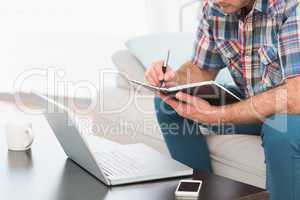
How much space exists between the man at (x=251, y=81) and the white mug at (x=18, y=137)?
16.5 inches

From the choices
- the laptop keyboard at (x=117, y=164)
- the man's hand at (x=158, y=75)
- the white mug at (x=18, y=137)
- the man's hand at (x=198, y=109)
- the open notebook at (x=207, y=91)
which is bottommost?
the laptop keyboard at (x=117, y=164)

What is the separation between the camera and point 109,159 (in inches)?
54.9

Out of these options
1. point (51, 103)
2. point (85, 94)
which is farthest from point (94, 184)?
point (85, 94)

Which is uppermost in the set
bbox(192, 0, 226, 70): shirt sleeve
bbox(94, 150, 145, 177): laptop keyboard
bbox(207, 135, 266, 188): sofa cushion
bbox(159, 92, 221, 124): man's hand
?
bbox(192, 0, 226, 70): shirt sleeve

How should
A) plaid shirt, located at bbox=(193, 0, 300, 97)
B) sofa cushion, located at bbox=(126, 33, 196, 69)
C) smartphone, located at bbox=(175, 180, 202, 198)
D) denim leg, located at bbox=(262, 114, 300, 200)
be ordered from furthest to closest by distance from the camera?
sofa cushion, located at bbox=(126, 33, 196, 69) < plaid shirt, located at bbox=(193, 0, 300, 97) < denim leg, located at bbox=(262, 114, 300, 200) < smartphone, located at bbox=(175, 180, 202, 198)

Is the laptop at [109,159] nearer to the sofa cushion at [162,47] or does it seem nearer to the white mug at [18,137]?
the white mug at [18,137]

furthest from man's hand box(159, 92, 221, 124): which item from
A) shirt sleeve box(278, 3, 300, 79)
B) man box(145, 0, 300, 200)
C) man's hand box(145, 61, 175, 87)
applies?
shirt sleeve box(278, 3, 300, 79)

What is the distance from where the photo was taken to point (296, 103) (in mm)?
1437

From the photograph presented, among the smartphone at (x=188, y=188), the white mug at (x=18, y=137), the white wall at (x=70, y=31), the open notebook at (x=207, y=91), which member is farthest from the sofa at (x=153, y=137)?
the white wall at (x=70, y=31)

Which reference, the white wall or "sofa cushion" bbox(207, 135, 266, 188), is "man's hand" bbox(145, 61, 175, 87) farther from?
the white wall

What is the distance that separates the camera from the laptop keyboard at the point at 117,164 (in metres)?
1.27

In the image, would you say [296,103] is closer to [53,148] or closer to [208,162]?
[208,162]

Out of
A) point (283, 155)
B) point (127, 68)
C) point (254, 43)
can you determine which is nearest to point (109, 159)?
point (283, 155)

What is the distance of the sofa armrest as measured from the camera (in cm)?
240
